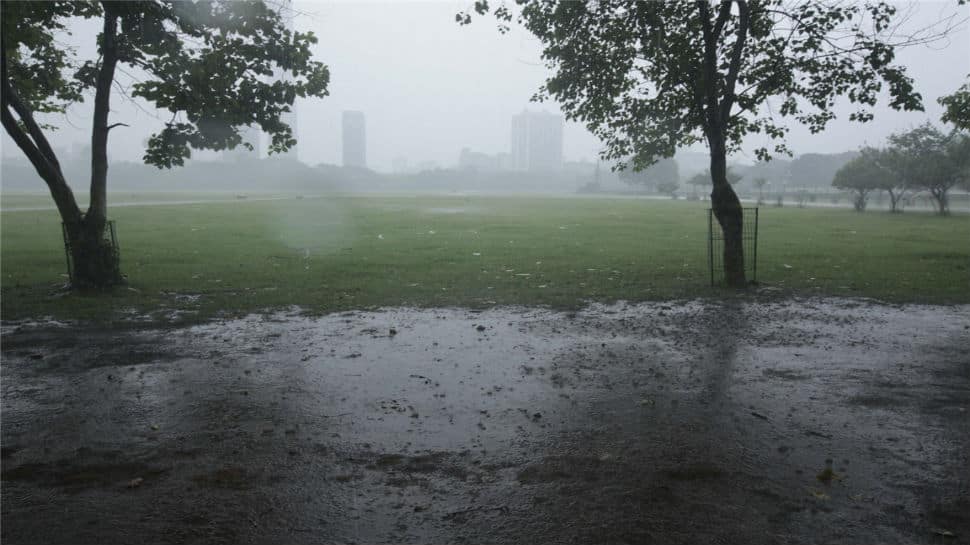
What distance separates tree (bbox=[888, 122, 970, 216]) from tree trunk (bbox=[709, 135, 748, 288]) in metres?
39.0

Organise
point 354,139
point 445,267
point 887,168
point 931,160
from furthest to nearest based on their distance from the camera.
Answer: point 354,139 < point 887,168 < point 931,160 < point 445,267

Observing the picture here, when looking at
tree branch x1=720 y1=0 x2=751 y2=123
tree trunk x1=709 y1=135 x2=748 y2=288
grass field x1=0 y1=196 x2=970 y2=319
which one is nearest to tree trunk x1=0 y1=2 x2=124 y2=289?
grass field x1=0 y1=196 x2=970 y2=319

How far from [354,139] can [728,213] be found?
143827mm

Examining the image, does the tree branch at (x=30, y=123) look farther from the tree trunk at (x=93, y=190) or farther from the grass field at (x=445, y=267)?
the grass field at (x=445, y=267)

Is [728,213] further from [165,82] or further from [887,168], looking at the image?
[887,168]

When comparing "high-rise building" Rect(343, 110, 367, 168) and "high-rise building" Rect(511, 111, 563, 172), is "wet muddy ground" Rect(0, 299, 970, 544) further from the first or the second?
"high-rise building" Rect(511, 111, 563, 172)

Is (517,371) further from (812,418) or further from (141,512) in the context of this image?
(141,512)

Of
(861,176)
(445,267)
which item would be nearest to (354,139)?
(861,176)

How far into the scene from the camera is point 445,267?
16.2 meters

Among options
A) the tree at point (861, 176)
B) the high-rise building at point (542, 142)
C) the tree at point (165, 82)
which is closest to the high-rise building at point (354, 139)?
the high-rise building at point (542, 142)

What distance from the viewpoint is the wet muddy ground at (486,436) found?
155 inches

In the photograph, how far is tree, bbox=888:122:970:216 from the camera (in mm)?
42094

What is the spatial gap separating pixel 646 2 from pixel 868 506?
35.7 ft

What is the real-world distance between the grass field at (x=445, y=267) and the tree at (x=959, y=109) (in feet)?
13.4
